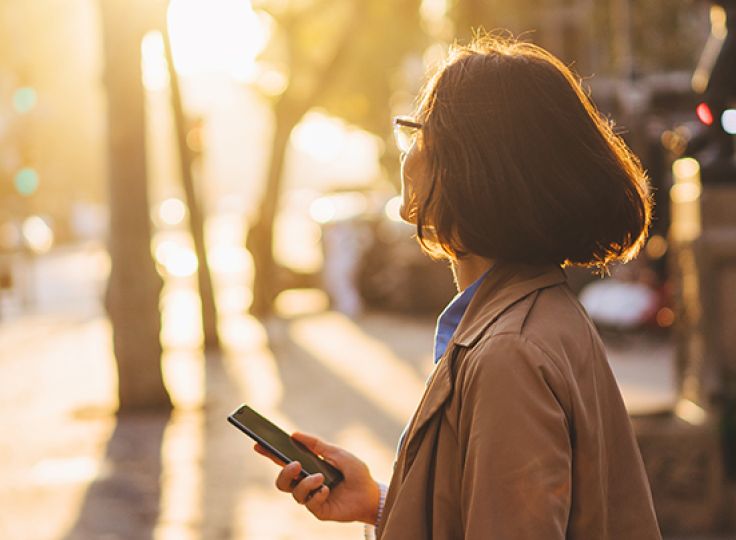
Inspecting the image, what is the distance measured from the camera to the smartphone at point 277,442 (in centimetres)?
258

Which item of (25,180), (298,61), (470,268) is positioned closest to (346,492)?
(470,268)

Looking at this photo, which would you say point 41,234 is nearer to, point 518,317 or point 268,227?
point 268,227

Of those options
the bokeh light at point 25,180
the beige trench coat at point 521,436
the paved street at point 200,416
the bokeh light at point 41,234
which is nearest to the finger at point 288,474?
the beige trench coat at point 521,436

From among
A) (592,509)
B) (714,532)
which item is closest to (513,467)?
(592,509)

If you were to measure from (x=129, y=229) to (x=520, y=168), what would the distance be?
410 inches

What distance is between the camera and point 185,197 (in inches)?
Result: 722

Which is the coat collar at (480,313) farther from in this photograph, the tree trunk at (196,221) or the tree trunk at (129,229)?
the tree trunk at (196,221)

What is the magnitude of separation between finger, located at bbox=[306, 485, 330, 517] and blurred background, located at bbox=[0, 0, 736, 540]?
2.76 feet

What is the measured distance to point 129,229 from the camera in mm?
12336

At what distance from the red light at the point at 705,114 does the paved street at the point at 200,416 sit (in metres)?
1.85

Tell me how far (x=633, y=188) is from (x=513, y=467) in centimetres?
55

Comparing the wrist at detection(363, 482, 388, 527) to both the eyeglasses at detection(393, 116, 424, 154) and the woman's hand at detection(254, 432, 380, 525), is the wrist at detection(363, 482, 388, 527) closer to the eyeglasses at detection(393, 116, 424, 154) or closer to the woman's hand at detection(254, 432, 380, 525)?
the woman's hand at detection(254, 432, 380, 525)

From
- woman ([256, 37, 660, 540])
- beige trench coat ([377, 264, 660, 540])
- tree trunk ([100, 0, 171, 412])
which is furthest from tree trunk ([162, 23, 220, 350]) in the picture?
beige trench coat ([377, 264, 660, 540])

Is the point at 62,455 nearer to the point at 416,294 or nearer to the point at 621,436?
the point at 621,436
